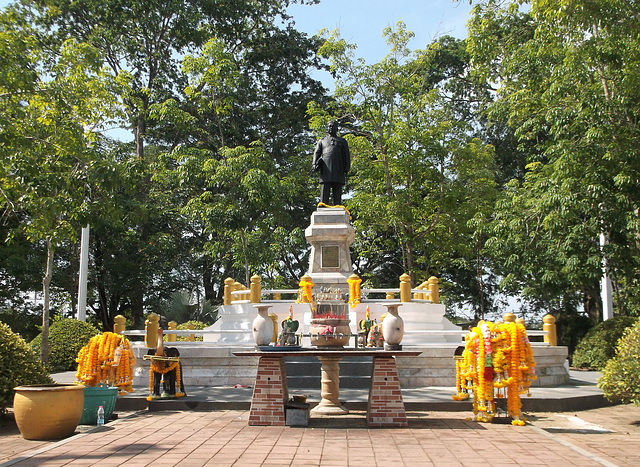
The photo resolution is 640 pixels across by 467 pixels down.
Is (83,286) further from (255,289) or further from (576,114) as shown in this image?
(576,114)

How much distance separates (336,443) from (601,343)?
41.9 ft

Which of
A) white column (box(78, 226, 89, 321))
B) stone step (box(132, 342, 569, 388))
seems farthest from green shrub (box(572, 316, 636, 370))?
white column (box(78, 226, 89, 321))

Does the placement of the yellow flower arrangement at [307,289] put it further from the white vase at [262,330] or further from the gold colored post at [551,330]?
the white vase at [262,330]

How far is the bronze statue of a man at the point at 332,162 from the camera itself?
1966 cm

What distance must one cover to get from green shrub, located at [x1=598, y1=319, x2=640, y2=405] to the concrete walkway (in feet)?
1.64

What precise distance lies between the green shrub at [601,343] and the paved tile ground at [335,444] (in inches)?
304

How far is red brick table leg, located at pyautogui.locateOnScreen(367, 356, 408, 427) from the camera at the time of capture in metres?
8.84

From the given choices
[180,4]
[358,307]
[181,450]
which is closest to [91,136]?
[358,307]

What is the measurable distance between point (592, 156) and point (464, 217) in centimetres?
990

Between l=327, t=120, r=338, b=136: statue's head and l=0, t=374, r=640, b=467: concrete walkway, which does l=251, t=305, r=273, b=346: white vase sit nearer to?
l=0, t=374, r=640, b=467: concrete walkway

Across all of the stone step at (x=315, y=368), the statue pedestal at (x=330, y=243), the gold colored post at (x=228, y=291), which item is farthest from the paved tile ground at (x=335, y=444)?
the gold colored post at (x=228, y=291)

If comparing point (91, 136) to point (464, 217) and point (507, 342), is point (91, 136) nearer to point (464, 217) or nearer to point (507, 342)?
point (507, 342)

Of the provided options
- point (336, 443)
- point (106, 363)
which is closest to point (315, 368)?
point (106, 363)

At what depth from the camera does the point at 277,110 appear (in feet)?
106
